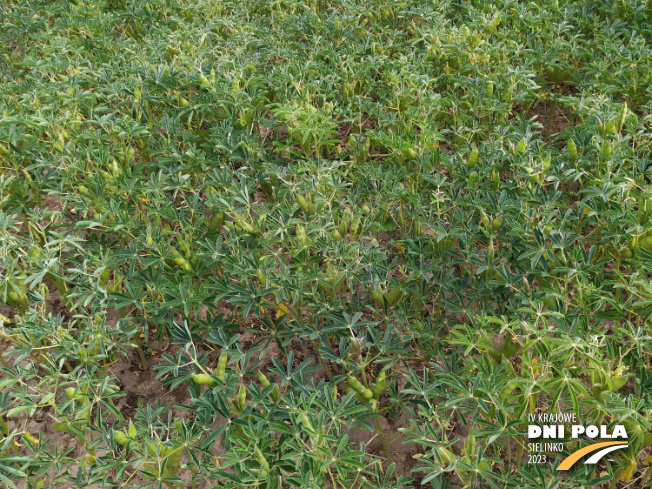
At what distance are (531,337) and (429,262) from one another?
0.69 m

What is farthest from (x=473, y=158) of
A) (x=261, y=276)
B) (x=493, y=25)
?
(x=493, y=25)

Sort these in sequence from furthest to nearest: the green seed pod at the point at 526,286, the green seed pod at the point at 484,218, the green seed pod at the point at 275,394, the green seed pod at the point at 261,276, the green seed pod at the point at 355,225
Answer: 1. the green seed pod at the point at 355,225
2. the green seed pod at the point at 484,218
3. the green seed pod at the point at 261,276
4. the green seed pod at the point at 526,286
5. the green seed pod at the point at 275,394

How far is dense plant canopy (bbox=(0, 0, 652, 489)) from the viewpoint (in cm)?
202

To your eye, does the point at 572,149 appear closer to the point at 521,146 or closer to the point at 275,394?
the point at 521,146

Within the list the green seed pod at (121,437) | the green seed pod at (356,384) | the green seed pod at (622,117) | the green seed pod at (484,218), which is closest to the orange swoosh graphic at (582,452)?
the green seed pod at (356,384)

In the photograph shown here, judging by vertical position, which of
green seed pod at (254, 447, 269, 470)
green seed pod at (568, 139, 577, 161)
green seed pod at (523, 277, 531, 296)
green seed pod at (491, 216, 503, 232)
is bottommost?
green seed pod at (254, 447, 269, 470)

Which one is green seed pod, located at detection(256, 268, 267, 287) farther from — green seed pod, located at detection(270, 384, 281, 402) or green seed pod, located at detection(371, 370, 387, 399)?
green seed pod, located at detection(371, 370, 387, 399)

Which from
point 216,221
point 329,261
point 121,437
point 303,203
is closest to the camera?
point 121,437

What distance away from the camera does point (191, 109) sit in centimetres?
334

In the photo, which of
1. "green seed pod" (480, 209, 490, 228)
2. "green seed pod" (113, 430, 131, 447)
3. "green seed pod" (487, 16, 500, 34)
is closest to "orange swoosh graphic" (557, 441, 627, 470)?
"green seed pod" (480, 209, 490, 228)

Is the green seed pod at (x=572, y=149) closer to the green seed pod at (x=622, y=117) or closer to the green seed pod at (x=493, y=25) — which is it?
the green seed pod at (x=622, y=117)

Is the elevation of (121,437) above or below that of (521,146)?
below

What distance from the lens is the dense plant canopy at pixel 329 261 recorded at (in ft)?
6.63

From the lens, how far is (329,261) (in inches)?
99.9
